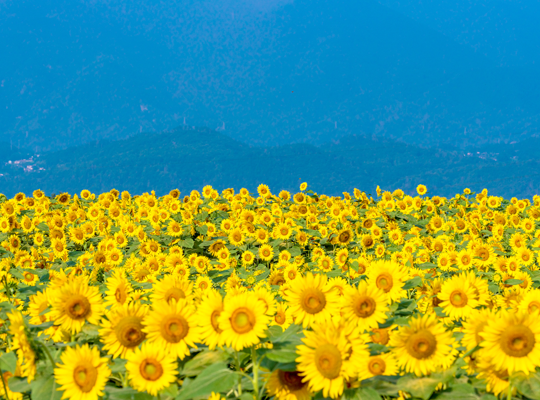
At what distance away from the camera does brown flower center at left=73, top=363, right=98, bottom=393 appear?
2309 millimetres

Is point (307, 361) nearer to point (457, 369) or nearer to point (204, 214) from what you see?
point (457, 369)

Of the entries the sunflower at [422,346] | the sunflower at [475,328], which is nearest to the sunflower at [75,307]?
the sunflower at [422,346]

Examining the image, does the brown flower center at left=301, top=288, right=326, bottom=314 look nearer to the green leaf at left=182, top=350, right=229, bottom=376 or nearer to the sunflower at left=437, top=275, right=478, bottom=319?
the green leaf at left=182, top=350, right=229, bottom=376

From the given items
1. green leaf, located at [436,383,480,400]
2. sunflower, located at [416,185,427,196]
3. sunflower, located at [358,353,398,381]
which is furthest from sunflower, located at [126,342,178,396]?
sunflower, located at [416,185,427,196]

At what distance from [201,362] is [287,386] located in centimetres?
41

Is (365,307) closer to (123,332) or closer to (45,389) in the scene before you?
(123,332)

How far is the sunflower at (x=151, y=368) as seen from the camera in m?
2.22

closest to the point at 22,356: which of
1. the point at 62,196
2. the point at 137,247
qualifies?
the point at 137,247

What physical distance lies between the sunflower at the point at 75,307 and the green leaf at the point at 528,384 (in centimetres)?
205

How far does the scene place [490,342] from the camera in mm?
2107

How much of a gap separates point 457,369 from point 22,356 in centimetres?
219

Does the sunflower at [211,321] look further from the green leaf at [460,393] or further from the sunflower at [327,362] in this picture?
the green leaf at [460,393]

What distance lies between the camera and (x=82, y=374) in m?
2.31

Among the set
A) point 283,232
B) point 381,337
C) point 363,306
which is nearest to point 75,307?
point 363,306
